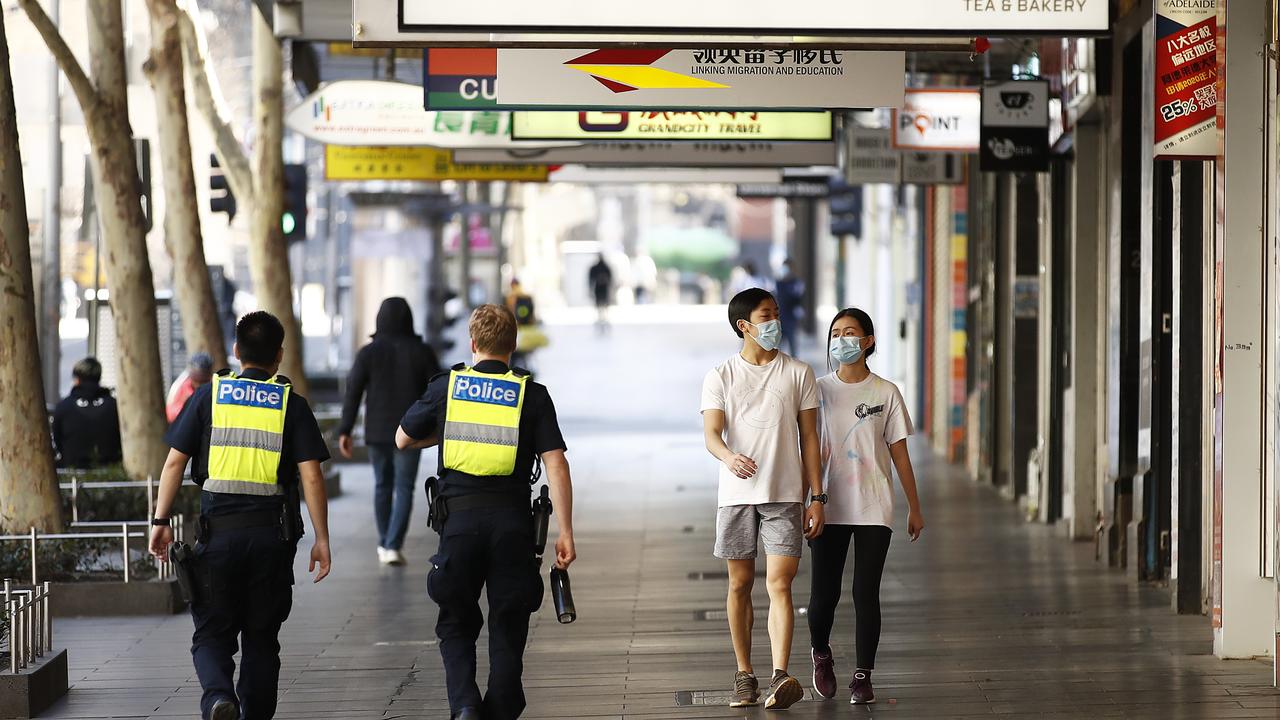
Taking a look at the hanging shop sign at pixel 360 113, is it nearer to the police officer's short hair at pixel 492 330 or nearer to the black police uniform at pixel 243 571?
the police officer's short hair at pixel 492 330

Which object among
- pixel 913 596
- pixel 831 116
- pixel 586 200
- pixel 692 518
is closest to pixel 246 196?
pixel 692 518

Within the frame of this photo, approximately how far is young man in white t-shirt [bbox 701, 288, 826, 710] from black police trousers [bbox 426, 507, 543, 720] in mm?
1053

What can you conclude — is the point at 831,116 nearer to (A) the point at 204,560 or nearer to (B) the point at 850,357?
(B) the point at 850,357

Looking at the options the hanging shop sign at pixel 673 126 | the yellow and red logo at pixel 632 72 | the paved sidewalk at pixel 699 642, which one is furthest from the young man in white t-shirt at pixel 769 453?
the hanging shop sign at pixel 673 126

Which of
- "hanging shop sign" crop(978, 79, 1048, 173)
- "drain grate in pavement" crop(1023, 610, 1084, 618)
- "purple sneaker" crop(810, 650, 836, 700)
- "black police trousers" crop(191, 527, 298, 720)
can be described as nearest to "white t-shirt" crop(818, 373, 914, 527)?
"purple sneaker" crop(810, 650, 836, 700)

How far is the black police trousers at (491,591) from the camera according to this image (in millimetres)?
6918

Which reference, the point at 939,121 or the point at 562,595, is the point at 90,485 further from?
the point at 939,121

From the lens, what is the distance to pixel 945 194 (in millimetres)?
19531

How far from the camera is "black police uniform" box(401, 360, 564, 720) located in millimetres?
6922

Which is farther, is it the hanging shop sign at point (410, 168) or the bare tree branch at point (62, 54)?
the hanging shop sign at point (410, 168)

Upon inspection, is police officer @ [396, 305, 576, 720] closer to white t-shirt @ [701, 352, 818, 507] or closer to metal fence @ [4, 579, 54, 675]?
white t-shirt @ [701, 352, 818, 507]

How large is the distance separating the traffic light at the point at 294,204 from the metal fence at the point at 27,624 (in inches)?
396

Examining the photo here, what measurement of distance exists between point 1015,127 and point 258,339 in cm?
772

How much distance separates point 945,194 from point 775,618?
40.5 ft
